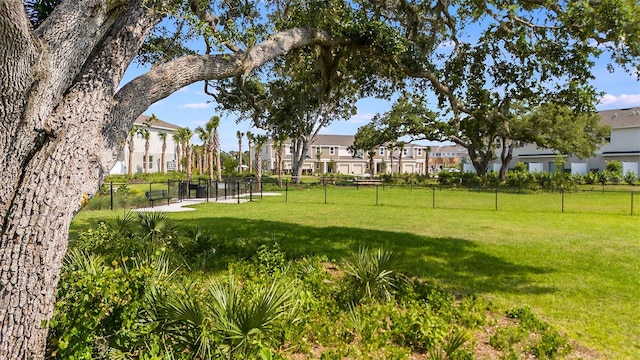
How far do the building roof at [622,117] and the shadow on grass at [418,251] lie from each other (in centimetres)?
4636

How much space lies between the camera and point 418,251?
9734mm

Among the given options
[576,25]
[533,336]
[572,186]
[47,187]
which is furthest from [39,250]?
[572,186]

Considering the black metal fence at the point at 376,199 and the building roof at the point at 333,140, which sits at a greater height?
the building roof at the point at 333,140

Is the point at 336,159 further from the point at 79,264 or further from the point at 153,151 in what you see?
the point at 79,264

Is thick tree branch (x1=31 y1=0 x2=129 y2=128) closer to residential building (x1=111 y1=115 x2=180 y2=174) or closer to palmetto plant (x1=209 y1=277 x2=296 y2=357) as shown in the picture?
palmetto plant (x1=209 y1=277 x2=296 y2=357)

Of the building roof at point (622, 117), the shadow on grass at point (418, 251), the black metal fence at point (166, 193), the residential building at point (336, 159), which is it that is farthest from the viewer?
the residential building at point (336, 159)

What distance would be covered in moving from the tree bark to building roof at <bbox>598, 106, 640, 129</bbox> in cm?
5430

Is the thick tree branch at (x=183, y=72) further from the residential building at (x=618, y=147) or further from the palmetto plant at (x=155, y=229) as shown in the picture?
the residential building at (x=618, y=147)

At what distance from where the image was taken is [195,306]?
12.6 feet

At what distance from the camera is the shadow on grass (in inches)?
290

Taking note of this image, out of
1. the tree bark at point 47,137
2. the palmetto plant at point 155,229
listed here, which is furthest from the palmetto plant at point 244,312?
the palmetto plant at point 155,229

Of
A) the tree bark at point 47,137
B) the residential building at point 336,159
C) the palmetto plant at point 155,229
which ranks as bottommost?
the palmetto plant at point 155,229

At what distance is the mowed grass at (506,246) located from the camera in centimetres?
595

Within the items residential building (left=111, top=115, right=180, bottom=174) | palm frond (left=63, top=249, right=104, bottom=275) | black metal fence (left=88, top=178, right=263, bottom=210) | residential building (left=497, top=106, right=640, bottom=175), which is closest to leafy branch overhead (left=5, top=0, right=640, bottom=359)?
palm frond (left=63, top=249, right=104, bottom=275)
